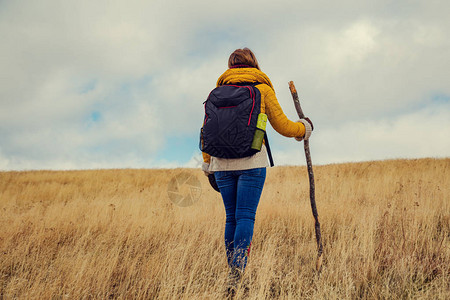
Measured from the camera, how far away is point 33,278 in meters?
3.54

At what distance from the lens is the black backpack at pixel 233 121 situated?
2586 mm

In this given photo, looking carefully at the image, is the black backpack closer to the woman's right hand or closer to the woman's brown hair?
Result: the woman's brown hair

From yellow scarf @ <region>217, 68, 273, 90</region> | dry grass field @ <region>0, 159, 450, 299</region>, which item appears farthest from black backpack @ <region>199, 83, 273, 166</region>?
dry grass field @ <region>0, 159, 450, 299</region>

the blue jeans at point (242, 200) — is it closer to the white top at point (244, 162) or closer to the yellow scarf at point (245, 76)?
the white top at point (244, 162)

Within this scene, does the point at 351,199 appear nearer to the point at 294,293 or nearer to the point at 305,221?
the point at 305,221

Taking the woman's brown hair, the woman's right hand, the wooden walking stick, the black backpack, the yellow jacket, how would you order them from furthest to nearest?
the wooden walking stick < the woman's right hand < the woman's brown hair < the yellow jacket < the black backpack

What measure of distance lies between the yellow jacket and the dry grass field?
1.42 meters

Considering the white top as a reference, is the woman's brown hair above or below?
above

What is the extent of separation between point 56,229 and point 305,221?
14.1 ft

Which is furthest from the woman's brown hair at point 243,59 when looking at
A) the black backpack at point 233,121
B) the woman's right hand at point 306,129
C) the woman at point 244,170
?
the woman's right hand at point 306,129

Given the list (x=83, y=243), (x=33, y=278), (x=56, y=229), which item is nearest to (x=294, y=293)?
(x=33, y=278)

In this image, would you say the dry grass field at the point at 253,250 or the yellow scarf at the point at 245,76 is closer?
the yellow scarf at the point at 245,76

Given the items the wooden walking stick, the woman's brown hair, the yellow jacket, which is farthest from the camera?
the wooden walking stick

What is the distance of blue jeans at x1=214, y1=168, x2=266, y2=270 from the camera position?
2.64 meters
